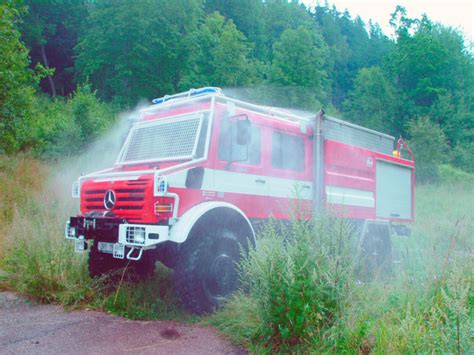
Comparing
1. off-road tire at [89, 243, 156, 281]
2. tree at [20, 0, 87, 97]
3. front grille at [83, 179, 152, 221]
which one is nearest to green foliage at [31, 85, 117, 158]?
off-road tire at [89, 243, 156, 281]

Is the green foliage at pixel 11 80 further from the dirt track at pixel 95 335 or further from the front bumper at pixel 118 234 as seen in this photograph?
the dirt track at pixel 95 335

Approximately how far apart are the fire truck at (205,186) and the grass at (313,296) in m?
0.37

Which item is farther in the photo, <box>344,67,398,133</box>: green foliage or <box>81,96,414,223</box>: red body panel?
<box>344,67,398,133</box>: green foliage

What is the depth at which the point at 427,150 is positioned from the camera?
2670cm

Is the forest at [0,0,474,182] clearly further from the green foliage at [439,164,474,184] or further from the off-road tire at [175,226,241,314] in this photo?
the off-road tire at [175,226,241,314]

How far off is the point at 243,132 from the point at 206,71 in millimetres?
22631

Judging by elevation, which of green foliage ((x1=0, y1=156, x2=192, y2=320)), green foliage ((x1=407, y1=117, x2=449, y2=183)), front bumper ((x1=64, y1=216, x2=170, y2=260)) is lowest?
green foliage ((x1=0, y1=156, x2=192, y2=320))

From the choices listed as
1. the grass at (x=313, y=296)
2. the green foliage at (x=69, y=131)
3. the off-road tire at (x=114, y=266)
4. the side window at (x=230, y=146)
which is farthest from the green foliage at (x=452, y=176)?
the off-road tire at (x=114, y=266)

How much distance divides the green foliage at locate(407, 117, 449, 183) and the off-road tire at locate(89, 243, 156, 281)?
22.5m

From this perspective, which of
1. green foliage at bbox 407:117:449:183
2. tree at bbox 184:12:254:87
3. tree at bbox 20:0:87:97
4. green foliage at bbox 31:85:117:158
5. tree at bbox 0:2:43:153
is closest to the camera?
tree at bbox 0:2:43:153

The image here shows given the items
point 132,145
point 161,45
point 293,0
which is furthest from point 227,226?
point 293,0

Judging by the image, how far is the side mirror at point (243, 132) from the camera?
5730 mm

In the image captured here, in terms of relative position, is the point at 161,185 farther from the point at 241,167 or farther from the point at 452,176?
the point at 452,176

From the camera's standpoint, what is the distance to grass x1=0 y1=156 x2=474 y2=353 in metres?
3.54
